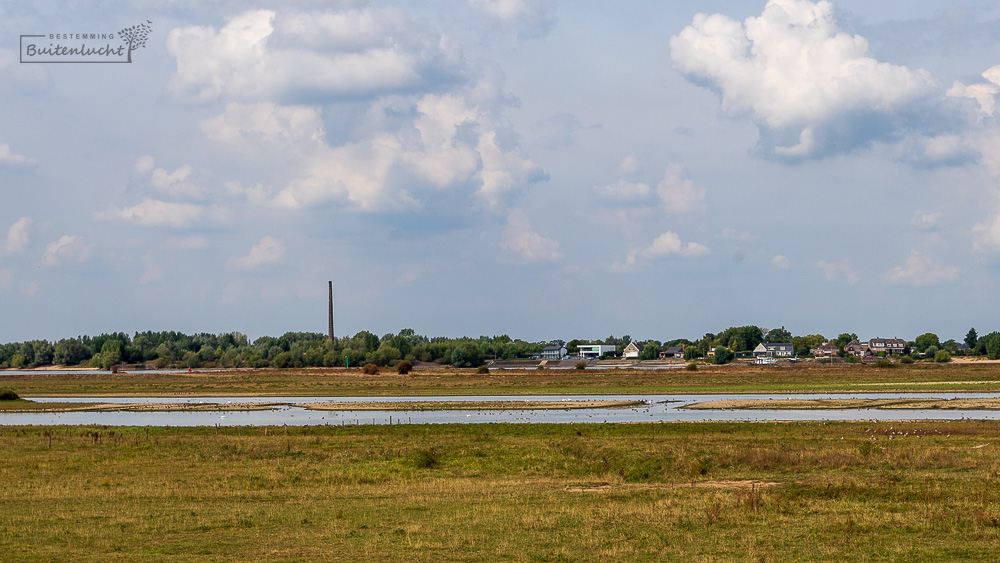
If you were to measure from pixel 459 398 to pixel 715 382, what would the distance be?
40.9 metres

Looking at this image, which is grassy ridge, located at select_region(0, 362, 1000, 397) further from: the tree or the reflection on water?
the tree

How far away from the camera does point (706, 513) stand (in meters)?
24.6

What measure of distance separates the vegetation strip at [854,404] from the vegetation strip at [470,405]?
8612 mm

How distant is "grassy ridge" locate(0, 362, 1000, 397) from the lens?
107188 mm

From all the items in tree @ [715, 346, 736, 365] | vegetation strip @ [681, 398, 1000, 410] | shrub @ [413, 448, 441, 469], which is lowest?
vegetation strip @ [681, 398, 1000, 410]

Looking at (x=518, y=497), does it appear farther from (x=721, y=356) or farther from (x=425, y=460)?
(x=721, y=356)

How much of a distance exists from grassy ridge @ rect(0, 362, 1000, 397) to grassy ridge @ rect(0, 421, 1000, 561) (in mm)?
58592

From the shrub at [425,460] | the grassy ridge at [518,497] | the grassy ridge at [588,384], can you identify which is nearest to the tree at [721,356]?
the grassy ridge at [588,384]

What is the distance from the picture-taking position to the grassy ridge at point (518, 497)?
2078 centimetres

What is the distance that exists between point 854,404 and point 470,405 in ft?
111

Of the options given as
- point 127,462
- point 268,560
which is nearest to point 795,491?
point 268,560

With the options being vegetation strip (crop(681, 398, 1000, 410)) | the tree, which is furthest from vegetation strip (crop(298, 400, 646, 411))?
Answer: the tree

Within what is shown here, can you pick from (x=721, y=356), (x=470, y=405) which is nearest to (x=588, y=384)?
(x=470, y=405)

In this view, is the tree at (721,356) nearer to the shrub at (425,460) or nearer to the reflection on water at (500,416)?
the reflection on water at (500,416)
